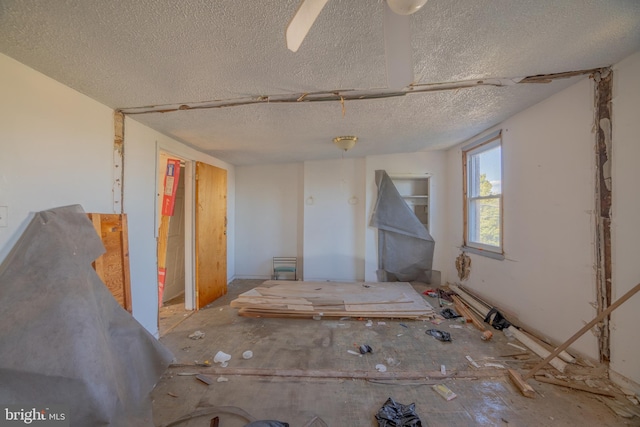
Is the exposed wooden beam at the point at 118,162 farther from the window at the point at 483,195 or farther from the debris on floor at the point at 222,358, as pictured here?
the window at the point at 483,195

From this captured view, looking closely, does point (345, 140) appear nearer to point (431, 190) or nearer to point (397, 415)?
point (431, 190)

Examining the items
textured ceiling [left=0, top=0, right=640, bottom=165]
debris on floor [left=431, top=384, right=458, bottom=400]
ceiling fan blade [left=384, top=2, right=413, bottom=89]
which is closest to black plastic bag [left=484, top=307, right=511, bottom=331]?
debris on floor [left=431, top=384, right=458, bottom=400]

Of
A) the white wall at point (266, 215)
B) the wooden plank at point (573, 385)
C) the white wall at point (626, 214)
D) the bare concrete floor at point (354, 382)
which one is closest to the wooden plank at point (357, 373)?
the bare concrete floor at point (354, 382)

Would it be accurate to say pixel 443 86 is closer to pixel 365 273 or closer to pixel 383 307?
pixel 383 307

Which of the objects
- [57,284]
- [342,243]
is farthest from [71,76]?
[342,243]

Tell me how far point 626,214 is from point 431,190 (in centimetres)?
252

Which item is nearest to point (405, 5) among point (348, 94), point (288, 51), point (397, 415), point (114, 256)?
point (288, 51)

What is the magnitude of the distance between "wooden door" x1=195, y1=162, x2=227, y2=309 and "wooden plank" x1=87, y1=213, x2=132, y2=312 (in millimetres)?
1153

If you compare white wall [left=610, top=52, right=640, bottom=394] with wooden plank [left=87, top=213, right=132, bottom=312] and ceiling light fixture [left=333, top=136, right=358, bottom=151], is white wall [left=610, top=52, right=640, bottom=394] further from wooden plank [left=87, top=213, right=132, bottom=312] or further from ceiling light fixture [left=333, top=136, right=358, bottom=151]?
wooden plank [left=87, top=213, right=132, bottom=312]

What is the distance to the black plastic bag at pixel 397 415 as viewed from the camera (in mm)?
1408

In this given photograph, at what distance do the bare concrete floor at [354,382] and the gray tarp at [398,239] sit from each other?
1.45 metres

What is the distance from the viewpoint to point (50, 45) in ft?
4.22

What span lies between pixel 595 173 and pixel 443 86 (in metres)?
1.32

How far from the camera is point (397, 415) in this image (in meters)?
1.46
